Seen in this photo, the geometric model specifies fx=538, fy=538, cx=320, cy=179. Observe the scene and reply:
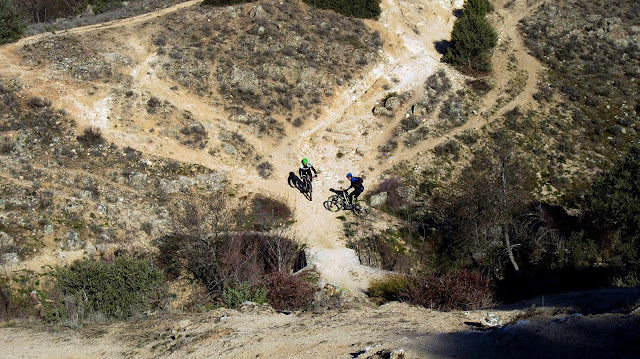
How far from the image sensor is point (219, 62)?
35.6 metres

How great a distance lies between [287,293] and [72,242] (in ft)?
38.1

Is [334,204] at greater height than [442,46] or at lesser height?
lesser

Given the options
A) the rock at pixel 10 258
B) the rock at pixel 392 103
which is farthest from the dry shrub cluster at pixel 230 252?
the rock at pixel 392 103

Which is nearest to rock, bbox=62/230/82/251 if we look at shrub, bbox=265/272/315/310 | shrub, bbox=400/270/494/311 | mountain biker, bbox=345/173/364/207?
shrub, bbox=265/272/315/310

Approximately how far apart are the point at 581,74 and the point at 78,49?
35426 millimetres

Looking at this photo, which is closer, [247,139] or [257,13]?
[247,139]

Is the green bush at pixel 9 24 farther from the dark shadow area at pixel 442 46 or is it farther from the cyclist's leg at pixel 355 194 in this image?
the dark shadow area at pixel 442 46

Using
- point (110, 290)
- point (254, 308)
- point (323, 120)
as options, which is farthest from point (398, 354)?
point (323, 120)

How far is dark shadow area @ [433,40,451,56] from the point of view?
41506 mm

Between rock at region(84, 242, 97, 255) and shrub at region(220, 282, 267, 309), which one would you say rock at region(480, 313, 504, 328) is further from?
rock at region(84, 242, 97, 255)

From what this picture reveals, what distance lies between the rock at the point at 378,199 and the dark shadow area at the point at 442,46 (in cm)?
1762

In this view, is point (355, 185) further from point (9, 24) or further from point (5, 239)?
point (9, 24)

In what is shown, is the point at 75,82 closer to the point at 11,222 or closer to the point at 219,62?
the point at 219,62

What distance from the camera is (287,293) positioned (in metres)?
15.0
